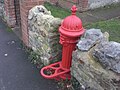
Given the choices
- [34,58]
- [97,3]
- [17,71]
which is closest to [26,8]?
[34,58]

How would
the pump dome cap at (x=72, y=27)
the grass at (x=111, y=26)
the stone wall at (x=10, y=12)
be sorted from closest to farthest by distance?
the pump dome cap at (x=72, y=27) → the grass at (x=111, y=26) → the stone wall at (x=10, y=12)

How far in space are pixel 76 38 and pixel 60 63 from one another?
2.03 ft

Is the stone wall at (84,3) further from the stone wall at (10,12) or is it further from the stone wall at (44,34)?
the stone wall at (44,34)

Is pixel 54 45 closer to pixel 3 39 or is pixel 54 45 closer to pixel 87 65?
pixel 87 65

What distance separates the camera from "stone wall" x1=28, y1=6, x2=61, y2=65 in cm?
369

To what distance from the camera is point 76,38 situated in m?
3.31

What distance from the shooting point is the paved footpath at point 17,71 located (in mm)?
3617

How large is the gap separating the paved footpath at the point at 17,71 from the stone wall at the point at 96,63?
67 centimetres

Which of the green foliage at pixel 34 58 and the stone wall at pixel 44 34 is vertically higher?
the stone wall at pixel 44 34

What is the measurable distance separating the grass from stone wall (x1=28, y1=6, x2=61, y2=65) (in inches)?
63.6

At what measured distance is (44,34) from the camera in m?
3.81

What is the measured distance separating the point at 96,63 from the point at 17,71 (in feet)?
5.42

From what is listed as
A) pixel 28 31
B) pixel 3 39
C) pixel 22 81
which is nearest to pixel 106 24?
pixel 28 31

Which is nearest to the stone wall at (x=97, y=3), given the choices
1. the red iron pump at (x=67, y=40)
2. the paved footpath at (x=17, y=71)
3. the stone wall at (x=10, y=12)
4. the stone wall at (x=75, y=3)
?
the stone wall at (x=75, y=3)
